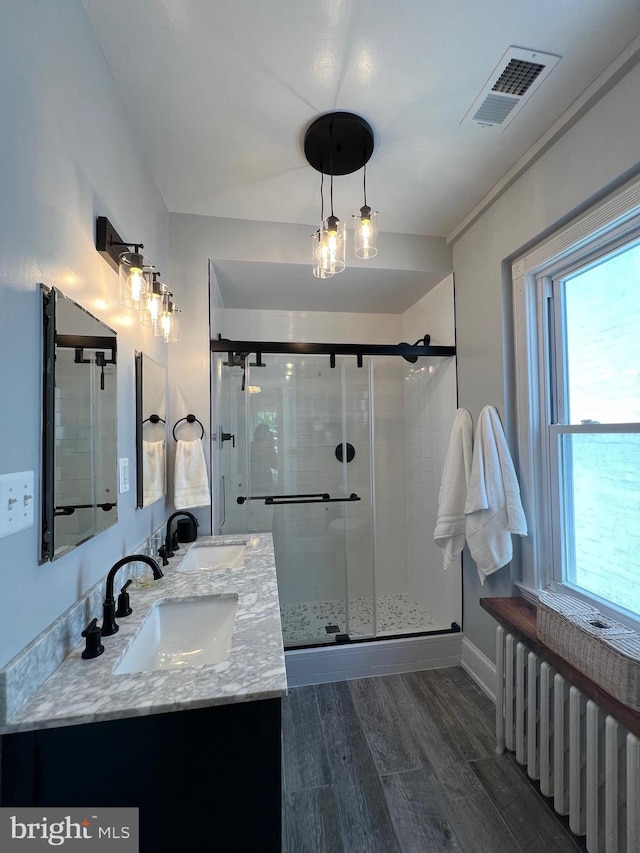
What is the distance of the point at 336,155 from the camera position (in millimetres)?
1571

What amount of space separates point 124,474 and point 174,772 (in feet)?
3.11

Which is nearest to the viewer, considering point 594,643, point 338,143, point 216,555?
point 594,643

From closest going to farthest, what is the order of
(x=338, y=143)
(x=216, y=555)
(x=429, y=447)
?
(x=338, y=143) → (x=216, y=555) → (x=429, y=447)

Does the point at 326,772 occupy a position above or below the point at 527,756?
below

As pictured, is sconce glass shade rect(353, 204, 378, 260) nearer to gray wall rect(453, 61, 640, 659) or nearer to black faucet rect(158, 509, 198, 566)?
gray wall rect(453, 61, 640, 659)

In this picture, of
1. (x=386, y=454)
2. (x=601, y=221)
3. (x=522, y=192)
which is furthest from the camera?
(x=386, y=454)

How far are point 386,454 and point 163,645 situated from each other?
216 cm

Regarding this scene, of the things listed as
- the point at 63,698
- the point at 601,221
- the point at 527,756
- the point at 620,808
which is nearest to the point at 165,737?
the point at 63,698

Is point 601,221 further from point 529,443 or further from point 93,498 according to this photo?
point 93,498

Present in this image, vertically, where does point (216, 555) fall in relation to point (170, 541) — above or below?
below

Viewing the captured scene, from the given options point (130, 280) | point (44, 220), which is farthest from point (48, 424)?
point (130, 280)

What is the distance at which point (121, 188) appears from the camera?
136 cm

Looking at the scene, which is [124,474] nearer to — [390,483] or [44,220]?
[44,220]

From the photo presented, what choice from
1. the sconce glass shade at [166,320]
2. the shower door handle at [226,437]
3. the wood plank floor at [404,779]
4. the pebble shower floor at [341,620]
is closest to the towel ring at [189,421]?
the shower door handle at [226,437]
